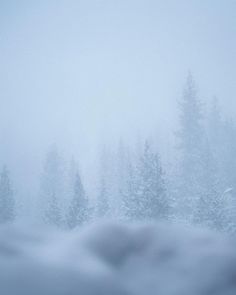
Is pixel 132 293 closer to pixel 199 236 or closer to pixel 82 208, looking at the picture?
pixel 199 236

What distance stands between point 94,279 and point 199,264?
632mm

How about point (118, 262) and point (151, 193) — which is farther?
point (151, 193)

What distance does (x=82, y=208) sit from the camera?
18.0 m


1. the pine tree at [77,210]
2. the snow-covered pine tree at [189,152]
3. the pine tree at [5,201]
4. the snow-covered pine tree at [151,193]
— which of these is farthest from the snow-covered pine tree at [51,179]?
the snow-covered pine tree at [151,193]

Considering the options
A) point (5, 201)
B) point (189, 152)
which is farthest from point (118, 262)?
point (189, 152)

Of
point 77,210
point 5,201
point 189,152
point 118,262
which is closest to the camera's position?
point 118,262

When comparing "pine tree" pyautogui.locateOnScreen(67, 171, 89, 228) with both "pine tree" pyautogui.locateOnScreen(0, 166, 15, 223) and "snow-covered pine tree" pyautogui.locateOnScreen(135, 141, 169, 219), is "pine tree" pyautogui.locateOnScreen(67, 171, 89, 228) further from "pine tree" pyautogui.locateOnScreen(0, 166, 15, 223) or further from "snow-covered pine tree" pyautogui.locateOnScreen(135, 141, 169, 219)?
"pine tree" pyautogui.locateOnScreen(0, 166, 15, 223)

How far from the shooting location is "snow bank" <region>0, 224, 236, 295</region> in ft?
5.40

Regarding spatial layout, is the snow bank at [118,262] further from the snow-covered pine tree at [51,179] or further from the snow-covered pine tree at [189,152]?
the snow-covered pine tree at [51,179]

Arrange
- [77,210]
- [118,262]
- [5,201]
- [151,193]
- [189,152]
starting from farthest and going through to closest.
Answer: [189,152]
[5,201]
[77,210]
[151,193]
[118,262]

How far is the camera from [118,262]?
2.05 meters

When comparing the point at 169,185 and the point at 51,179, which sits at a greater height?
the point at 51,179

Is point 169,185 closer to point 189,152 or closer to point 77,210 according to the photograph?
point 189,152

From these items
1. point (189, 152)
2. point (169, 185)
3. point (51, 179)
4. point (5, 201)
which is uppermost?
point (51, 179)
